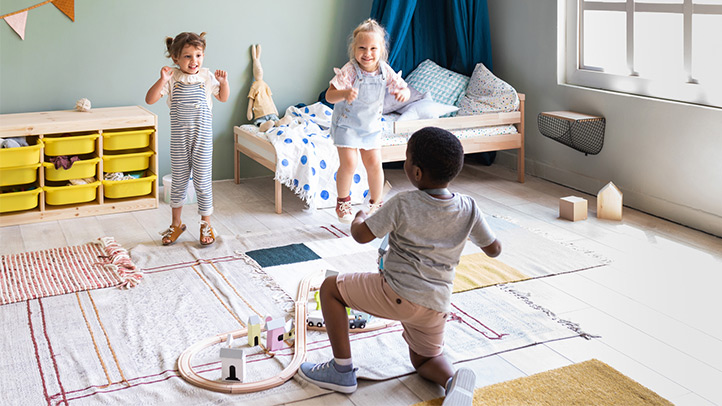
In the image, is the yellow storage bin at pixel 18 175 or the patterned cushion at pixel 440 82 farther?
the patterned cushion at pixel 440 82

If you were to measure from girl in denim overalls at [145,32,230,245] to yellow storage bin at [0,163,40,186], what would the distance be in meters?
0.81

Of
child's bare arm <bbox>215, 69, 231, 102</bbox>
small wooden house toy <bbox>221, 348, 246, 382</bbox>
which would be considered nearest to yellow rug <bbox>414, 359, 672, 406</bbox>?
small wooden house toy <bbox>221, 348, 246, 382</bbox>

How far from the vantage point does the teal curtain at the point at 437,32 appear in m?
4.58

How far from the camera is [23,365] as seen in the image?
7.06 ft

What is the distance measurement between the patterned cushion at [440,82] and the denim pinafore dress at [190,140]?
5.88ft

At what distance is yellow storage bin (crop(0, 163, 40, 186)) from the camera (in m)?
3.48

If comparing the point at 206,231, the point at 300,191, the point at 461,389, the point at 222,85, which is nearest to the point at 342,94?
the point at 222,85

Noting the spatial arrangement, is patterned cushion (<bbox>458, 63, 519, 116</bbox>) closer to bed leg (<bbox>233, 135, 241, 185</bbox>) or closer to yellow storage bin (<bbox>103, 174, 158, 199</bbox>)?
bed leg (<bbox>233, 135, 241, 185</bbox>)

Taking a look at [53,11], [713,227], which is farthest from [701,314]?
[53,11]

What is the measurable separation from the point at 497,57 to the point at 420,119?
1051mm

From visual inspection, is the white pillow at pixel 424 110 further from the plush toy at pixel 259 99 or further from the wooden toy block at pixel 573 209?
the wooden toy block at pixel 573 209

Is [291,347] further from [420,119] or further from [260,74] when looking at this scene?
[260,74]

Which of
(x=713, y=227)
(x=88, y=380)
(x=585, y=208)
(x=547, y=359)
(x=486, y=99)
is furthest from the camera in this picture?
(x=486, y=99)

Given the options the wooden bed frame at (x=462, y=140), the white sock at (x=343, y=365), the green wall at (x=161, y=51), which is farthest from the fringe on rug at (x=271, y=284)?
the green wall at (x=161, y=51)
